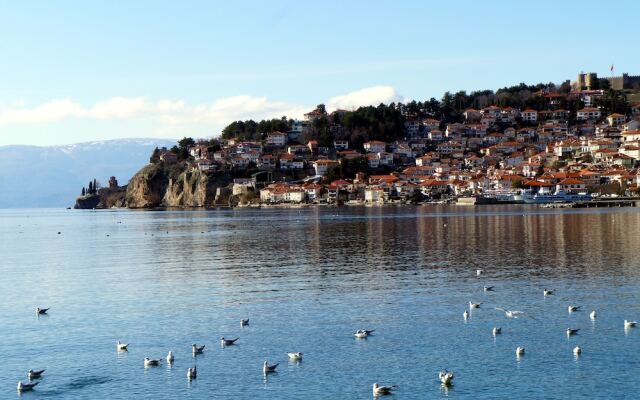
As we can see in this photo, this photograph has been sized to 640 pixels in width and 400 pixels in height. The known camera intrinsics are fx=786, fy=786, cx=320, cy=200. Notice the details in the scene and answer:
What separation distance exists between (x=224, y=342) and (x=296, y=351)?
2.65m

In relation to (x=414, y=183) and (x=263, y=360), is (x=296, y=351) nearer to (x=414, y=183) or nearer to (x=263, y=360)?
(x=263, y=360)

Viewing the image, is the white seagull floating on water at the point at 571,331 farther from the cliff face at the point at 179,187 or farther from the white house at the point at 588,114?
the white house at the point at 588,114

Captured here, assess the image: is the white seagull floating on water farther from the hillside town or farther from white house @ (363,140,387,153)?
white house @ (363,140,387,153)

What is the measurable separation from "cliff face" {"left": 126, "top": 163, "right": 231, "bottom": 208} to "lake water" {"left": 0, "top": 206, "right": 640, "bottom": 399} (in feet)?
409

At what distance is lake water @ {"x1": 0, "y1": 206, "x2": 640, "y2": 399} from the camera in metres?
21.2

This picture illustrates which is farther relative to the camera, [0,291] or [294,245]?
[294,245]

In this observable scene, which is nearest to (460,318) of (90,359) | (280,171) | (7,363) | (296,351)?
(296,351)

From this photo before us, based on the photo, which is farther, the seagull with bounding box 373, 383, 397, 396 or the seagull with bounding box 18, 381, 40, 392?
the seagull with bounding box 18, 381, 40, 392

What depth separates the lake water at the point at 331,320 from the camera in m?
21.2

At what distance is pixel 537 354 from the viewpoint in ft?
76.2

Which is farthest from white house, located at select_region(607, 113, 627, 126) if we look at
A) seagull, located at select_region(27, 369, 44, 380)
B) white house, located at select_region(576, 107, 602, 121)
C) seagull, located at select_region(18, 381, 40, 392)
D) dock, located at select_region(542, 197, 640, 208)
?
seagull, located at select_region(18, 381, 40, 392)

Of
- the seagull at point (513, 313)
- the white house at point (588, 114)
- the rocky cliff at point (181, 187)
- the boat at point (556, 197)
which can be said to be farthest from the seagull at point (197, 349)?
Answer: the white house at point (588, 114)

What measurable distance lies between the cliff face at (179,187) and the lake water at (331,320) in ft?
409

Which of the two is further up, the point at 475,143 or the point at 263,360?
the point at 475,143
